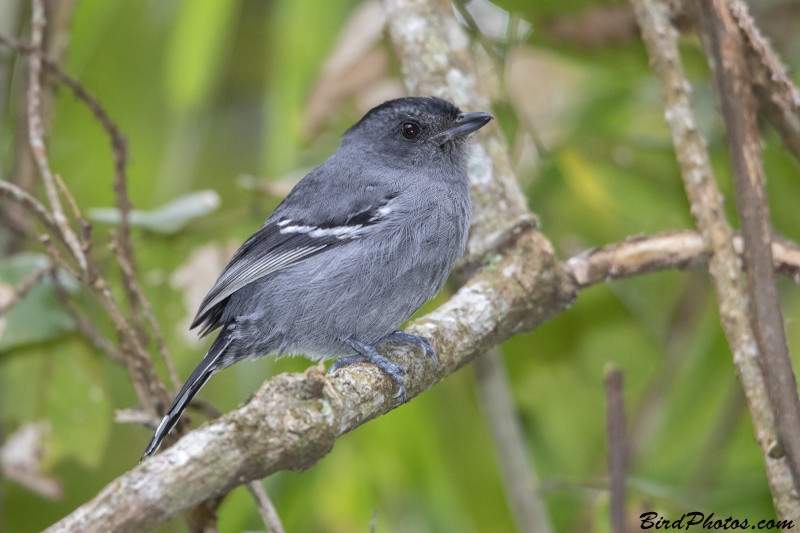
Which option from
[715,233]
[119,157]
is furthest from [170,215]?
[715,233]

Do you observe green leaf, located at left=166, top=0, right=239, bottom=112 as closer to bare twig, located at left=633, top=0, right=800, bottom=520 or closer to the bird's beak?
the bird's beak

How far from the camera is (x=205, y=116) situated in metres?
5.49

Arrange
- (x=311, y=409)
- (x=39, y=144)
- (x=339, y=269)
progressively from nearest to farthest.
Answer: (x=311, y=409) < (x=39, y=144) < (x=339, y=269)

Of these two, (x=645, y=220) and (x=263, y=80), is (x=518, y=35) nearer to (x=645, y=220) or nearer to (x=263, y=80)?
(x=645, y=220)

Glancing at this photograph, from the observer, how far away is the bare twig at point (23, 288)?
3090 mm

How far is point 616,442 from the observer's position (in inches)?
107

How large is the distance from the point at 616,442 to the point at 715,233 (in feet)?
2.71

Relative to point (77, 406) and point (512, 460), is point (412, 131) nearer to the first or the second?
point (512, 460)

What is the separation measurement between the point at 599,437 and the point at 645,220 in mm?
1093

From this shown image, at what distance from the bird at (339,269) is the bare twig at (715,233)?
0.70 m

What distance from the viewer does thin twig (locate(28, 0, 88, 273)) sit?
280 cm

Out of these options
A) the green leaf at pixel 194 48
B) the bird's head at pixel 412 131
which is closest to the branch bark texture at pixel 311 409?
the bird's head at pixel 412 131

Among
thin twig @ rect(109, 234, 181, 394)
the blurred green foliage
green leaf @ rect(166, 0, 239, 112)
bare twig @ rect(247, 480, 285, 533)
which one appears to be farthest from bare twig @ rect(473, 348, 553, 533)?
green leaf @ rect(166, 0, 239, 112)

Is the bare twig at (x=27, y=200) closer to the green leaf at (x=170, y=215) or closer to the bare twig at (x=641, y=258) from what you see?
the green leaf at (x=170, y=215)
